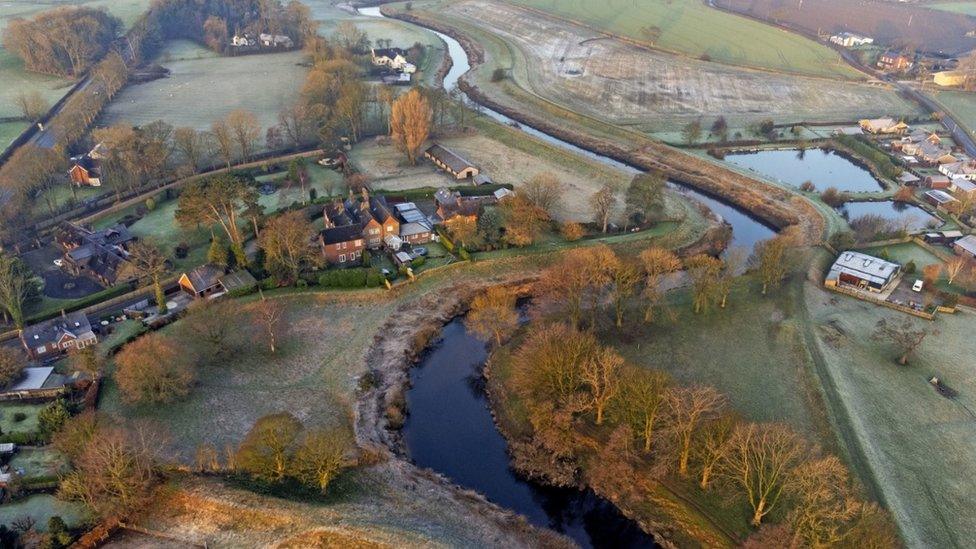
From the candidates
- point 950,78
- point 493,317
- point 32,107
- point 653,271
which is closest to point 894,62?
point 950,78

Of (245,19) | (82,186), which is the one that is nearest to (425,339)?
(82,186)

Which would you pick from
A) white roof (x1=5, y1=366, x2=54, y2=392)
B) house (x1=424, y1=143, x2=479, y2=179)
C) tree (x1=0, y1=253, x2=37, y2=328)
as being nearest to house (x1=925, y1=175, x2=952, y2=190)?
house (x1=424, y1=143, x2=479, y2=179)

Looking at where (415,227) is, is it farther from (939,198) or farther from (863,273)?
(939,198)

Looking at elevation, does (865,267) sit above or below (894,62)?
below

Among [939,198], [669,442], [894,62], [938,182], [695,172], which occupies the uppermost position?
→ [894,62]

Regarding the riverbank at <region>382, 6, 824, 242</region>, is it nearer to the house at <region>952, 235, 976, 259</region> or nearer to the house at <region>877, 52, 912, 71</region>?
the house at <region>952, 235, 976, 259</region>

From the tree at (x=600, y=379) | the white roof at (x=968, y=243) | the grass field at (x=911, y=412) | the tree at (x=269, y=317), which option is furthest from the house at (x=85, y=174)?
the white roof at (x=968, y=243)

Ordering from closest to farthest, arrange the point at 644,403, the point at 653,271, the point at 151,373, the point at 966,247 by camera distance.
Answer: the point at 644,403 → the point at 151,373 → the point at 653,271 → the point at 966,247

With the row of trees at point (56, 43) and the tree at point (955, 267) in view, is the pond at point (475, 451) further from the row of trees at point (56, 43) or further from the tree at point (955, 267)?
the row of trees at point (56, 43)

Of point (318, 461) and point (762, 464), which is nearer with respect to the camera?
point (762, 464)
